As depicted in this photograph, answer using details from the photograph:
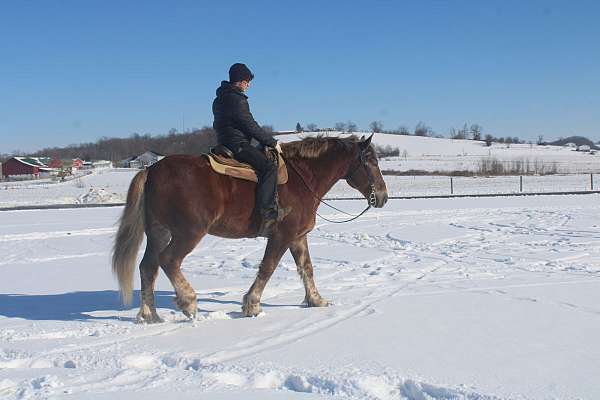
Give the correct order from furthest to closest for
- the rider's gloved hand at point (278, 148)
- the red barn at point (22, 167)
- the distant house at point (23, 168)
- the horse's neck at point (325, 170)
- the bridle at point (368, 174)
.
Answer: the red barn at point (22, 167) → the distant house at point (23, 168) → the bridle at point (368, 174) → the horse's neck at point (325, 170) → the rider's gloved hand at point (278, 148)

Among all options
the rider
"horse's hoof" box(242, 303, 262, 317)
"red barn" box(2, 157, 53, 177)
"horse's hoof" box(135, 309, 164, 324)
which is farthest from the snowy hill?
"red barn" box(2, 157, 53, 177)

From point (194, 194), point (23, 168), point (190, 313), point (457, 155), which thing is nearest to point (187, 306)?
point (190, 313)

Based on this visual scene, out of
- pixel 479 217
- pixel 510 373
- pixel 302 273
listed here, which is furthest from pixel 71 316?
pixel 479 217

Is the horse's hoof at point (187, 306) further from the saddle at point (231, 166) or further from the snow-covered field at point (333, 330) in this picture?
the saddle at point (231, 166)

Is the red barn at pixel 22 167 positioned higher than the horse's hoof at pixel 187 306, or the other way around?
the red barn at pixel 22 167

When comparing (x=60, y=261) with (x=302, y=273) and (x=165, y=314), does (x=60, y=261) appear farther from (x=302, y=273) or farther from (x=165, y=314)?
(x=302, y=273)

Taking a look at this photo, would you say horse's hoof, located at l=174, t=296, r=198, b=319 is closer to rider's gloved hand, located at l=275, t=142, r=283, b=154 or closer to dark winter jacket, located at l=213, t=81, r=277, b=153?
dark winter jacket, located at l=213, t=81, r=277, b=153

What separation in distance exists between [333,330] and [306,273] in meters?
1.43

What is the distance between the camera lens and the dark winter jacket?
20.9ft

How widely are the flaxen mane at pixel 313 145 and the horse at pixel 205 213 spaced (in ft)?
0.04

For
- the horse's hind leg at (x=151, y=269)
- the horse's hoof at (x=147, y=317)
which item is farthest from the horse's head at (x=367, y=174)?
the horse's hoof at (x=147, y=317)

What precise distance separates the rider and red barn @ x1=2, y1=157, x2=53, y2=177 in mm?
107868

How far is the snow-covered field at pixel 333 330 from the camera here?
4070 mm

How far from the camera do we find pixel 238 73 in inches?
251
